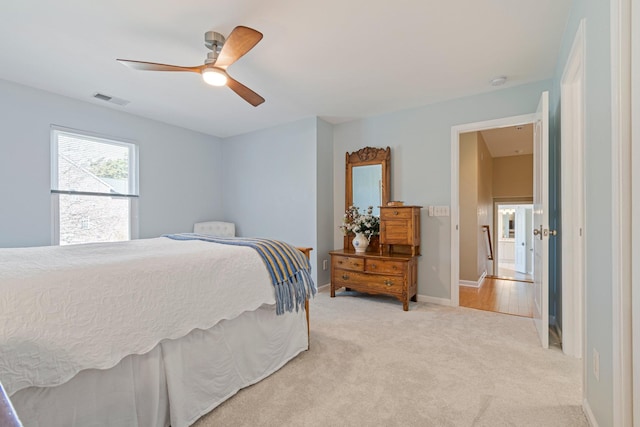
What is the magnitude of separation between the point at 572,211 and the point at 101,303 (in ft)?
9.65

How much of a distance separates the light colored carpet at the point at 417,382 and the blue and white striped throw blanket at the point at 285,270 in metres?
0.46

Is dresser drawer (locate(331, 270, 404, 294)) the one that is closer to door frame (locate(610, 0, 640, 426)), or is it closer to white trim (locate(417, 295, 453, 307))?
white trim (locate(417, 295, 453, 307))

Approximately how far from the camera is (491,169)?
646cm

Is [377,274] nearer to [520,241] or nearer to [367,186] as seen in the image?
[367,186]

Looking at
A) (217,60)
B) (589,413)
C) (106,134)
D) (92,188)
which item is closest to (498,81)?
(217,60)

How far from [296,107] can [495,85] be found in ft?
7.31

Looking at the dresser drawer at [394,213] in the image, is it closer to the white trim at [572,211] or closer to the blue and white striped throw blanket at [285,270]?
the white trim at [572,211]

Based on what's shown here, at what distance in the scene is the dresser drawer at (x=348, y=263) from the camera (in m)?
3.60

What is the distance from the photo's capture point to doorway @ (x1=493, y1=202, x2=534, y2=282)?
610 cm

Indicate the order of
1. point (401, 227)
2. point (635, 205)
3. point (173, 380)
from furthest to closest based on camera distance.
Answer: point (401, 227)
point (173, 380)
point (635, 205)

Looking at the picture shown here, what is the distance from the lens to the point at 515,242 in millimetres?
7531

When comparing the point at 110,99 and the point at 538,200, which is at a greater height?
the point at 110,99

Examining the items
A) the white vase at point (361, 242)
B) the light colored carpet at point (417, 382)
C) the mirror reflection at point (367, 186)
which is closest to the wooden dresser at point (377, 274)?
the white vase at point (361, 242)

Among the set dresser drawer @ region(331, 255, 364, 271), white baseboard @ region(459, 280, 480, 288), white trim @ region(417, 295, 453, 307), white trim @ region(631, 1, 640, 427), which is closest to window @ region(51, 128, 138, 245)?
dresser drawer @ region(331, 255, 364, 271)
